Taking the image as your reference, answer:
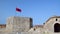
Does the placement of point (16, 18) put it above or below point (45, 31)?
A: above

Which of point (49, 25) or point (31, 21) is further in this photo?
point (31, 21)

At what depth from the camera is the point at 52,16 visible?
23.9 m

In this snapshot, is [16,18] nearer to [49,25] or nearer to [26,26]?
[26,26]

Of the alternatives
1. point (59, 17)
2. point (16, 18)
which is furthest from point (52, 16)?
point (16, 18)

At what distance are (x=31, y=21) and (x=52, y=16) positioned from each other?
10.1ft

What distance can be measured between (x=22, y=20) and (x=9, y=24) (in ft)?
6.23

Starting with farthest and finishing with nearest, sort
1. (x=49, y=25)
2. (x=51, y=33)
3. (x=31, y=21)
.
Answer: (x=31, y=21) < (x=49, y=25) < (x=51, y=33)

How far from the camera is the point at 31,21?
25.2m

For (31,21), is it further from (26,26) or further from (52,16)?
(52,16)

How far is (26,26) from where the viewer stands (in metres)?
24.6

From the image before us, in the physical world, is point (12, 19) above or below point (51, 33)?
above

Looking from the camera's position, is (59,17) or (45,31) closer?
(45,31)

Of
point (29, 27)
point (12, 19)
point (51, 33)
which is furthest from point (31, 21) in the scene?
point (51, 33)

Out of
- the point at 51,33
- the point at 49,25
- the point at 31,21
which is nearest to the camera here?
the point at 51,33
